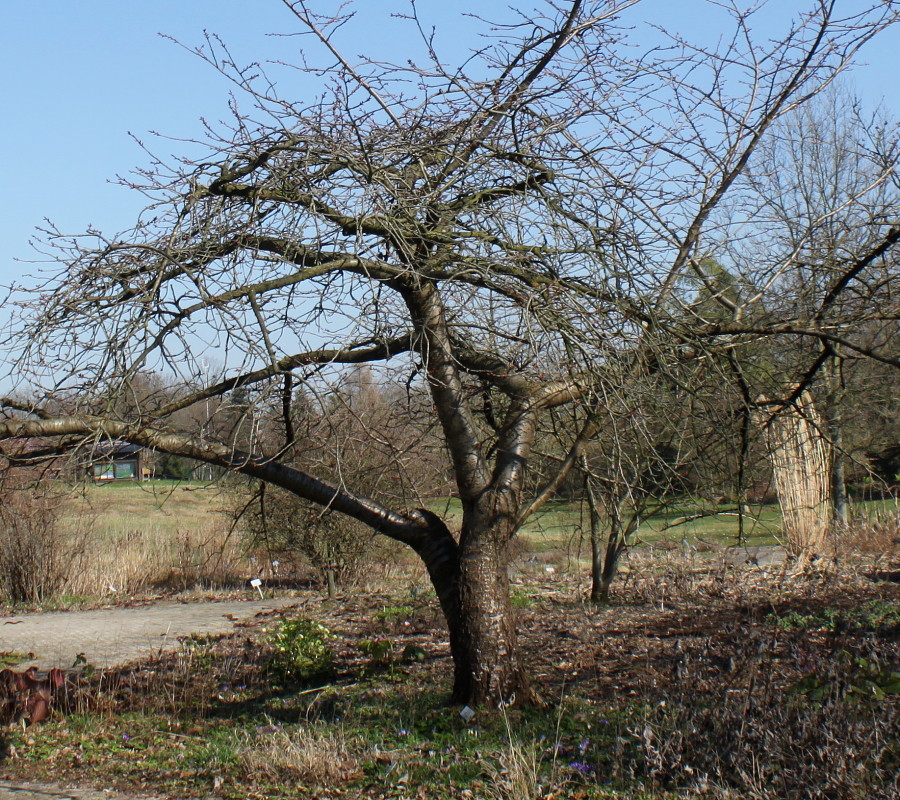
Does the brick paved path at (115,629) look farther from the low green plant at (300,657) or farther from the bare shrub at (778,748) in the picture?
the bare shrub at (778,748)

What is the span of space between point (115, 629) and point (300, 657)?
171 inches

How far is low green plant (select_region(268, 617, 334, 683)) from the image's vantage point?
21.0 ft

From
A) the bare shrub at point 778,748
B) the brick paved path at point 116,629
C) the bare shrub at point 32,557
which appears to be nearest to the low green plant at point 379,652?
the brick paved path at point 116,629

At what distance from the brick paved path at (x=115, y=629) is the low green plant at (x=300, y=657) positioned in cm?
213

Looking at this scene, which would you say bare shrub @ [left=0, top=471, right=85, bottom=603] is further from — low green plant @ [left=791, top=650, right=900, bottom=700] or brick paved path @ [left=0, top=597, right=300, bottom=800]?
low green plant @ [left=791, top=650, right=900, bottom=700]

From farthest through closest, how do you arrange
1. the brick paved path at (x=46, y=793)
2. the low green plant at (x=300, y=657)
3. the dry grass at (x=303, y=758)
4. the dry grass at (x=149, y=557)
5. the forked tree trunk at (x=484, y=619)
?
the dry grass at (x=149, y=557) < the low green plant at (x=300, y=657) < the forked tree trunk at (x=484, y=619) < the brick paved path at (x=46, y=793) < the dry grass at (x=303, y=758)

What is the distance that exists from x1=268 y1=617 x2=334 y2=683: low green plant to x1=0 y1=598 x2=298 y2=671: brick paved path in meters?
2.13

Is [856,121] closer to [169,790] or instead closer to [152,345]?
[152,345]

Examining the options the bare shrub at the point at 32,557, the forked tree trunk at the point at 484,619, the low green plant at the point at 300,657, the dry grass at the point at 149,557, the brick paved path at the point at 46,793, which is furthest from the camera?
the dry grass at the point at 149,557

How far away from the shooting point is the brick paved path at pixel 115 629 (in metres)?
8.44

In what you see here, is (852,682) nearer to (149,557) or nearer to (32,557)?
(32,557)

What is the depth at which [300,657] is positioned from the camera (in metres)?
6.40

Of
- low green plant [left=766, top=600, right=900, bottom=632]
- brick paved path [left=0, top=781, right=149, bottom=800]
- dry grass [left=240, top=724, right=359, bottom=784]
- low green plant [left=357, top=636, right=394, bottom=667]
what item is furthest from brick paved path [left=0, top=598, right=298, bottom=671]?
low green plant [left=766, top=600, right=900, bottom=632]

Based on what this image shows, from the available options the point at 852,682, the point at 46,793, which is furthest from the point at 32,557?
the point at 852,682
